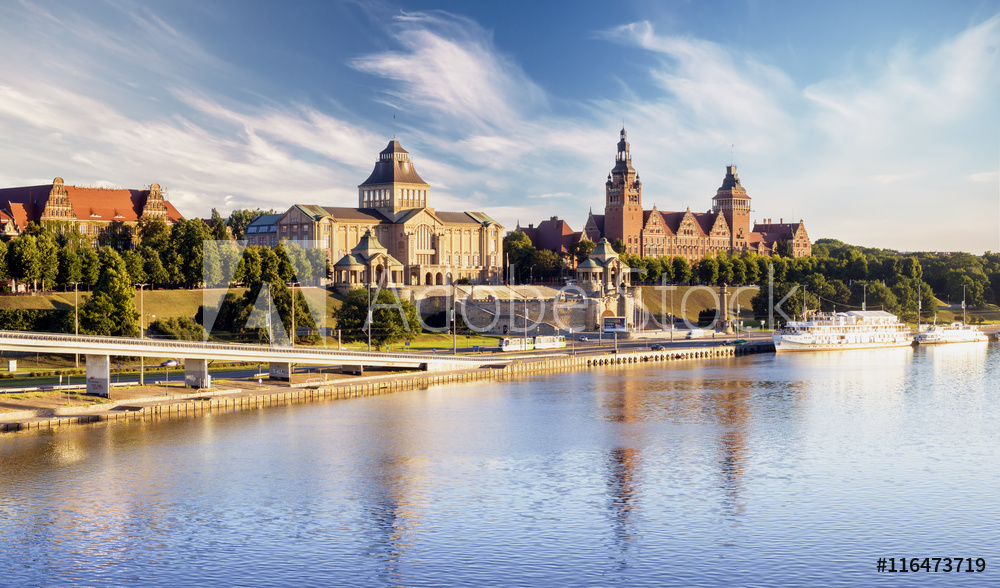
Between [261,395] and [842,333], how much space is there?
9564cm

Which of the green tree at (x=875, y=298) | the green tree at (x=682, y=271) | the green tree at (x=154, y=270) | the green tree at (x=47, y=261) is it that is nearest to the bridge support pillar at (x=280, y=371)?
the green tree at (x=47, y=261)

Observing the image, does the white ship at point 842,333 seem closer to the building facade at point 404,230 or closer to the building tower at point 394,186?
the building facade at point 404,230

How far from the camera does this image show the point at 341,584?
35.2 meters

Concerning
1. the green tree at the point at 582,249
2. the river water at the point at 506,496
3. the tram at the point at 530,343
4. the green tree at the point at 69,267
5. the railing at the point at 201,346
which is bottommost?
the river water at the point at 506,496

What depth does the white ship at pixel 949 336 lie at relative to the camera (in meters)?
155

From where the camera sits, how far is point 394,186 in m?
180

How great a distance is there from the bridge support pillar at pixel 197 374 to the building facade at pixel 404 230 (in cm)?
7571

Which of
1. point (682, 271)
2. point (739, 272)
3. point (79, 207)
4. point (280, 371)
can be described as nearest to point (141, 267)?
point (79, 207)

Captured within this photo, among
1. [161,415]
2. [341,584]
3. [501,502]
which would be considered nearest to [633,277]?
[161,415]

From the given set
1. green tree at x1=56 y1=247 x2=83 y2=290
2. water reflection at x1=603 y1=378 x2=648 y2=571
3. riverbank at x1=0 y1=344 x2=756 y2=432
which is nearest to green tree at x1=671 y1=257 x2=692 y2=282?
riverbank at x1=0 y1=344 x2=756 y2=432

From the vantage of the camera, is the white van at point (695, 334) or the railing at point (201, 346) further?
the white van at point (695, 334)

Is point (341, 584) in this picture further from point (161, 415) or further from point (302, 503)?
point (161, 415)

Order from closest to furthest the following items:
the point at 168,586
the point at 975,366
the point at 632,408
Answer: the point at 168,586, the point at 632,408, the point at 975,366

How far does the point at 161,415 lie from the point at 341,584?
3629 cm
